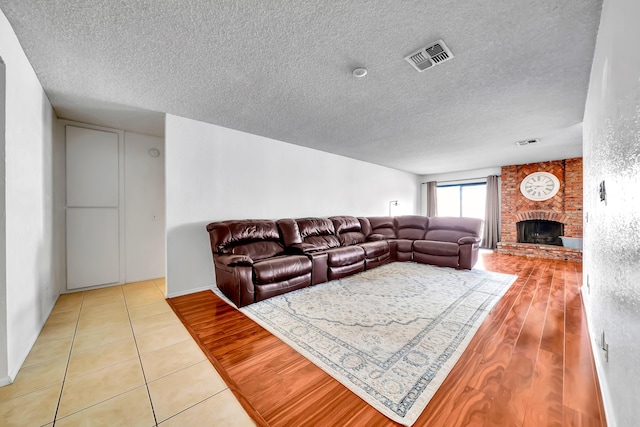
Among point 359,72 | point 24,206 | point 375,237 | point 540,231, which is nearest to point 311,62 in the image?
point 359,72

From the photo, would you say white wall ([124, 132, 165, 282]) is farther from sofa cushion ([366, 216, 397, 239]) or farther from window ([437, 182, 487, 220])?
window ([437, 182, 487, 220])

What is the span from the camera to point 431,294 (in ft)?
9.87

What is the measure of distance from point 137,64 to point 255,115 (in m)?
1.34

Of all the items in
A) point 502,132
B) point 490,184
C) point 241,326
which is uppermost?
point 502,132

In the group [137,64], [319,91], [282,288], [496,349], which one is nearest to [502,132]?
[319,91]

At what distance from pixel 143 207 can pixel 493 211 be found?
8413 mm

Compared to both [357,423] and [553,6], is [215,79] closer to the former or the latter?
[553,6]

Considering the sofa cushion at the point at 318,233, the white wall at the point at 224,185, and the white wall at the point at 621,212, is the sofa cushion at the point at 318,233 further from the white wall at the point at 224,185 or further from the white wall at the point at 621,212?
the white wall at the point at 621,212

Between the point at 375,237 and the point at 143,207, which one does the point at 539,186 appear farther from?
the point at 143,207

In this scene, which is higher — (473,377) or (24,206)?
(24,206)

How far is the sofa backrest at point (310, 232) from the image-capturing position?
12.4 feet

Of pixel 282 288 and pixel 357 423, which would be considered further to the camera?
pixel 282 288

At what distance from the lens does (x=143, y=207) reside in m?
3.80

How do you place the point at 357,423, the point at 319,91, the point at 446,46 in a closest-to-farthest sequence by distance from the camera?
the point at 357,423 < the point at 446,46 < the point at 319,91
